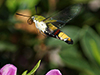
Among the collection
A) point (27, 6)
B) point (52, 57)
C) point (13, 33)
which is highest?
point (27, 6)

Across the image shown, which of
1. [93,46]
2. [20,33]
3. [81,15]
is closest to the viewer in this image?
[93,46]

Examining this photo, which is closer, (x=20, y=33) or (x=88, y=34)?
(x=88, y=34)

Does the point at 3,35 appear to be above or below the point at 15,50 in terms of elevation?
above

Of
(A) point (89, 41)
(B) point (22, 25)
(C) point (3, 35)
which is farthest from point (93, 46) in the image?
(C) point (3, 35)

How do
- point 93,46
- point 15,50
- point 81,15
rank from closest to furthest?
point 93,46
point 15,50
point 81,15

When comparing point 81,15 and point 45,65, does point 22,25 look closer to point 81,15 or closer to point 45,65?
point 45,65

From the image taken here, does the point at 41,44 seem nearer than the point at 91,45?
No
